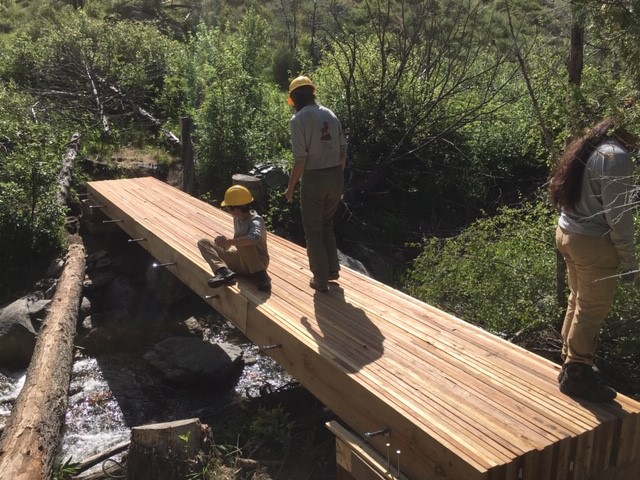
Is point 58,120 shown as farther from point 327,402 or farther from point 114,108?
point 327,402

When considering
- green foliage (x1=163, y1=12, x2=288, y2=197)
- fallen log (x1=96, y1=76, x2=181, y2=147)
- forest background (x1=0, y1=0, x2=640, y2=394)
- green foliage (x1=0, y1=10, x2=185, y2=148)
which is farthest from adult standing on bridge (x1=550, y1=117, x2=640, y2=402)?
green foliage (x1=0, y1=10, x2=185, y2=148)

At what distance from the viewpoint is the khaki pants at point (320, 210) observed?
5.67 metres

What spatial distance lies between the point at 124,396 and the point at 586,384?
538 cm

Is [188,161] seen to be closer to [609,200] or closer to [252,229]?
[252,229]

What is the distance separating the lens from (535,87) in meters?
10.6

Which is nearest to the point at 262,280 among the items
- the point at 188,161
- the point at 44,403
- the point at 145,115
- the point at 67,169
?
the point at 44,403

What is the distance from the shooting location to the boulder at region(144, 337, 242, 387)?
7.54 m

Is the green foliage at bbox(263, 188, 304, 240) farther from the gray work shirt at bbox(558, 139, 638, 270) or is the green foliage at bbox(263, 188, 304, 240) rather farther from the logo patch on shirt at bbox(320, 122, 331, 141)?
the gray work shirt at bbox(558, 139, 638, 270)

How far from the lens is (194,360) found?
769 cm

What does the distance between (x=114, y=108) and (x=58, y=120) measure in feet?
5.97

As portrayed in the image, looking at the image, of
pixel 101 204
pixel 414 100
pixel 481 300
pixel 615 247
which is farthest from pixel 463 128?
pixel 615 247

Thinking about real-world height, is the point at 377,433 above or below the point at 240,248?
below

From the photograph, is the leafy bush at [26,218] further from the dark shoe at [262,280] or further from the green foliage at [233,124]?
the dark shoe at [262,280]

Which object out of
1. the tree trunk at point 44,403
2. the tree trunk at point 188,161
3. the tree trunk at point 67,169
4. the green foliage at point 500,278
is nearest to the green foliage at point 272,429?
the tree trunk at point 44,403
